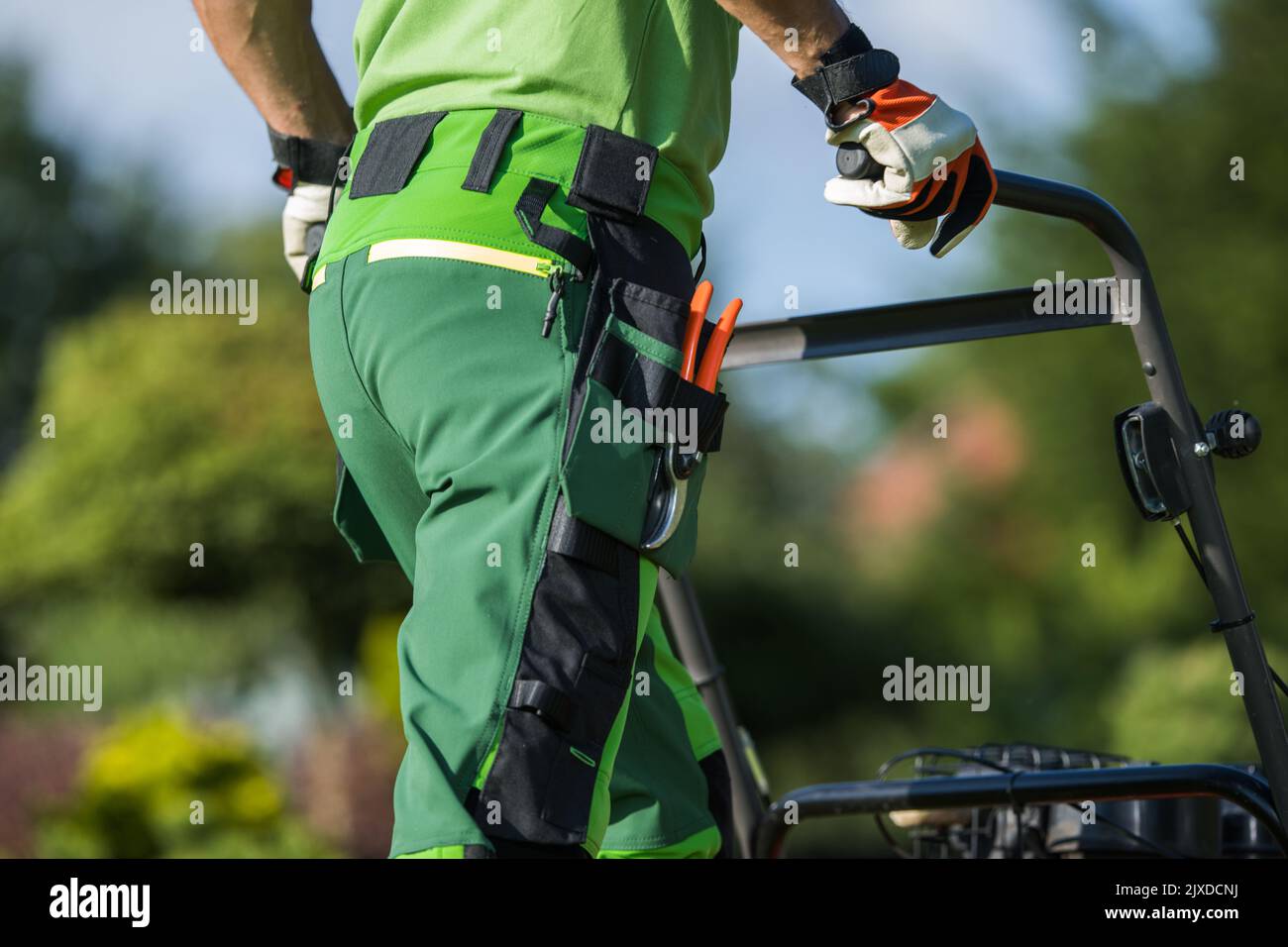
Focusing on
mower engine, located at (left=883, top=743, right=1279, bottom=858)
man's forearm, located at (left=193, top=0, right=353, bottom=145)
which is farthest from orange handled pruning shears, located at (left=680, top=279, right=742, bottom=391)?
mower engine, located at (left=883, top=743, right=1279, bottom=858)

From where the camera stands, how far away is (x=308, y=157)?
6.58ft

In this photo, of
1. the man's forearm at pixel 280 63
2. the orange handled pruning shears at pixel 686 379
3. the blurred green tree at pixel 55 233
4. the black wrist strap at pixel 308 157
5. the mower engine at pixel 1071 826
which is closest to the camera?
the orange handled pruning shears at pixel 686 379

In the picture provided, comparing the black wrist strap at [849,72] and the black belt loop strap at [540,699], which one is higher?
the black wrist strap at [849,72]

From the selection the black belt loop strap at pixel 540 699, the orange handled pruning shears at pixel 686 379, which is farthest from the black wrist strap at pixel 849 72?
the black belt loop strap at pixel 540 699

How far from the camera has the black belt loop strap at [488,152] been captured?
149cm

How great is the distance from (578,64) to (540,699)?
0.65m

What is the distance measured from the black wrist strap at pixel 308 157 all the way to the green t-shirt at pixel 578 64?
0.36m

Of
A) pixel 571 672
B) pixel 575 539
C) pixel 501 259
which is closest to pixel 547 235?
pixel 501 259

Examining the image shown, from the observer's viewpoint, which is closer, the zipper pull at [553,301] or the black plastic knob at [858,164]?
the zipper pull at [553,301]

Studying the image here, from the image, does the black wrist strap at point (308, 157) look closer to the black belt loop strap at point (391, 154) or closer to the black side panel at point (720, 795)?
the black belt loop strap at point (391, 154)

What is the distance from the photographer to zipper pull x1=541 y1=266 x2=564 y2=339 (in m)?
1.46

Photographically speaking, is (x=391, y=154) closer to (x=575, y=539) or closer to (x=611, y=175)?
(x=611, y=175)

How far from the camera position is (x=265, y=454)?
6.36 metres

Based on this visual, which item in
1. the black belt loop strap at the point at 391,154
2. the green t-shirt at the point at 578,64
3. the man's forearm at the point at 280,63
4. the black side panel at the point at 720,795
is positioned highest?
the man's forearm at the point at 280,63
